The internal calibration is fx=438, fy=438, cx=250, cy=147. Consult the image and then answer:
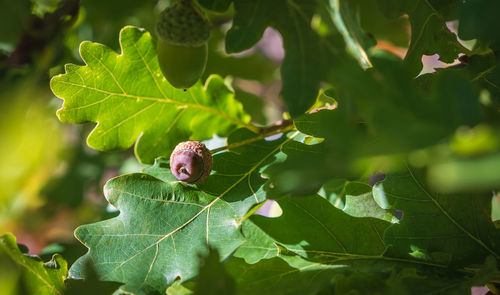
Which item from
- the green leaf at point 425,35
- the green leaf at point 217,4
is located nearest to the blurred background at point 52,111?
the green leaf at point 217,4

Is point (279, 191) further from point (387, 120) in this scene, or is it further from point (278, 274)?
Answer: point (387, 120)

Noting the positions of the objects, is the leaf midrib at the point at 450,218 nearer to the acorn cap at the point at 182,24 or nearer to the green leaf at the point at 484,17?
the green leaf at the point at 484,17

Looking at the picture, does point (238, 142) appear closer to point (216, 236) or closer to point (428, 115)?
point (216, 236)

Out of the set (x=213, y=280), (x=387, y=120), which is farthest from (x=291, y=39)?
(x=213, y=280)

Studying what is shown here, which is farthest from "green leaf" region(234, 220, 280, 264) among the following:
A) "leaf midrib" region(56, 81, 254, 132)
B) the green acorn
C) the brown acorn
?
the green acorn

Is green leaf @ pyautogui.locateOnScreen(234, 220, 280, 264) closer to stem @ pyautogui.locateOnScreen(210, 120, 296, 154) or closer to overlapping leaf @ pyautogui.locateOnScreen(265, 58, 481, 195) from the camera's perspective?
stem @ pyautogui.locateOnScreen(210, 120, 296, 154)
